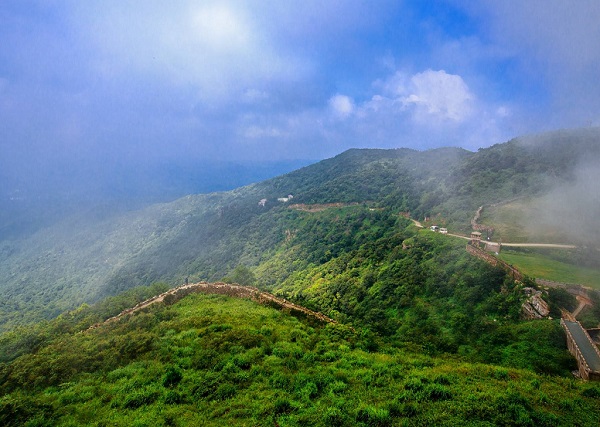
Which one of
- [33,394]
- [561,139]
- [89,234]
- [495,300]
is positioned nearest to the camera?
[33,394]

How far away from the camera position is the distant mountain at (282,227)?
6700 centimetres

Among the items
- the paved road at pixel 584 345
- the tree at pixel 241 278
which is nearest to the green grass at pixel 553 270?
the paved road at pixel 584 345

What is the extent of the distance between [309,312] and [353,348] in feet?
27.5

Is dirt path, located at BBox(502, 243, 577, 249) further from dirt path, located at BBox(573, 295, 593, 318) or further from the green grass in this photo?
dirt path, located at BBox(573, 295, 593, 318)

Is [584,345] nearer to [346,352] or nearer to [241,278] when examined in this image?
[346,352]

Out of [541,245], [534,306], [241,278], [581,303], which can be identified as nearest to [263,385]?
[534,306]

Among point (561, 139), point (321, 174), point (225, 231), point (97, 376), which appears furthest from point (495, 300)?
point (321, 174)

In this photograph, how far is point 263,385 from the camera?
15.0 meters

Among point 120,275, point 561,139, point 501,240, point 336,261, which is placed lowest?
point 120,275

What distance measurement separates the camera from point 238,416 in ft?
42.1

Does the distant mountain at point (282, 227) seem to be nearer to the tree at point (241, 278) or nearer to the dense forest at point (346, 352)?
the dense forest at point (346, 352)

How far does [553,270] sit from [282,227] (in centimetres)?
7809

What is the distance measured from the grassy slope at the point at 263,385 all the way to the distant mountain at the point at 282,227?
33617mm

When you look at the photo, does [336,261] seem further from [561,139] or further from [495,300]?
[561,139]
